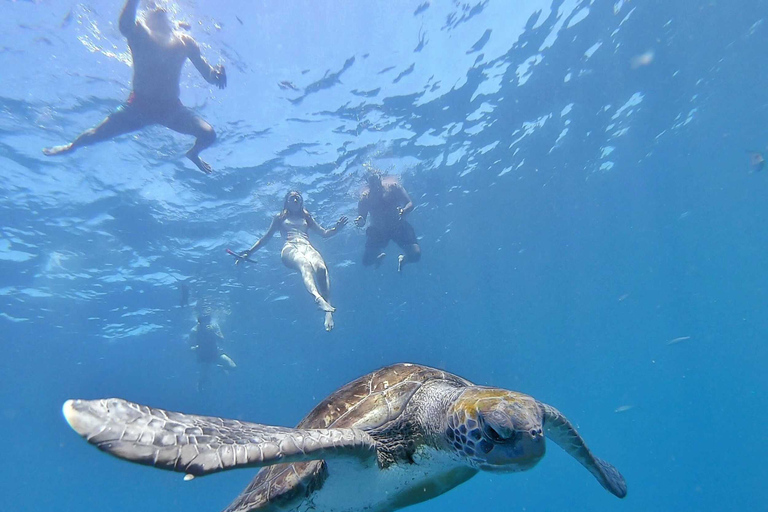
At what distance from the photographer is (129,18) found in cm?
724

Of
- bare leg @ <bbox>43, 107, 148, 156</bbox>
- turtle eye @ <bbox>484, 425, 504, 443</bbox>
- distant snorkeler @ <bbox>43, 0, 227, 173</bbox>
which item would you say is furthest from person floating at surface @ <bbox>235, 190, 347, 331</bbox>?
turtle eye @ <bbox>484, 425, 504, 443</bbox>

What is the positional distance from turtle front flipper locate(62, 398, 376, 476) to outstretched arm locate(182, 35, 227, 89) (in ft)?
26.2

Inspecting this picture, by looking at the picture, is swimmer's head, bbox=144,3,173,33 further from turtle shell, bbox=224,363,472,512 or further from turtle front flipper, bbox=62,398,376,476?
turtle front flipper, bbox=62,398,376,476

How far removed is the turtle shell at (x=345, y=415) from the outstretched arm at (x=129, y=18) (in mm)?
7846

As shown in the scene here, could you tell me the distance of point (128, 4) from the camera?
7000 mm

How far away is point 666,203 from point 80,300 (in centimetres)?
3542

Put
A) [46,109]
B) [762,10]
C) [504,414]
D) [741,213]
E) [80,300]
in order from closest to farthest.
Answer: [504,414] < [46,109] < [762,10] < [80,300] < [741,213]

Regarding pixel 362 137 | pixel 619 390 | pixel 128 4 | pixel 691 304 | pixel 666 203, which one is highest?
pixel 362 137

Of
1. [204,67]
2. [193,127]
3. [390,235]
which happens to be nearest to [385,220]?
[390,235]

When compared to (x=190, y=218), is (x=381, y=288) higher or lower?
lower

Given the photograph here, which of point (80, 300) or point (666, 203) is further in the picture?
point (666, 203)

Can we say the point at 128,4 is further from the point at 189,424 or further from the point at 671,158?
the point at 671,158

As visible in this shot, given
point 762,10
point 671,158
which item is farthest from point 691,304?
point 762,10

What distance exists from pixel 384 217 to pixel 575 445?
1268 cm
